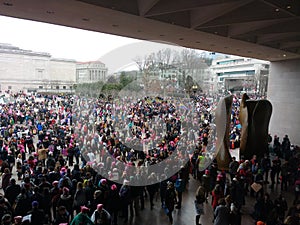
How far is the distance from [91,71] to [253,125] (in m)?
62.0

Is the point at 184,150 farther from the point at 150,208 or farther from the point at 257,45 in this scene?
the point at 257,45

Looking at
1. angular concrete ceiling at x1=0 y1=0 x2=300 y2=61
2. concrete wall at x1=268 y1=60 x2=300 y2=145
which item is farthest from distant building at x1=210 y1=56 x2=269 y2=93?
angular concrete ceiling at x1=0 y1=0 x2=300 y2=61

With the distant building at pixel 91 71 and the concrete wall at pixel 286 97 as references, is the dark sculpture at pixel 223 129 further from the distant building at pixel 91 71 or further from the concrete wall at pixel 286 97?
the distant building at pixel 91 71

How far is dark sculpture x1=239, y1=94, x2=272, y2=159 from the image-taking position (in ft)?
40.7

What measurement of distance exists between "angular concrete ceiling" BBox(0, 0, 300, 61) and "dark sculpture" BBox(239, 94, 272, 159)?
10.6ft

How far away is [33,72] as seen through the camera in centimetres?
7038

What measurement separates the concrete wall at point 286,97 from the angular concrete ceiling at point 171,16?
267 inches

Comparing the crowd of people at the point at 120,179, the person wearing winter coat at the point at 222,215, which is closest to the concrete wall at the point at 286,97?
the crowd of people at the point at 120,179

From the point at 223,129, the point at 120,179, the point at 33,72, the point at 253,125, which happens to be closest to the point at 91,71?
the point at 33,72

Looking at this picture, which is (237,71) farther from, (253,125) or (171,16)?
(171,16)

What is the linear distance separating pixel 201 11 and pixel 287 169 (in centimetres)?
661

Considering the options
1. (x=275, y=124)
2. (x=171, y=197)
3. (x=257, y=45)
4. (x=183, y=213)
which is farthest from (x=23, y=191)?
(x=275, y=124)

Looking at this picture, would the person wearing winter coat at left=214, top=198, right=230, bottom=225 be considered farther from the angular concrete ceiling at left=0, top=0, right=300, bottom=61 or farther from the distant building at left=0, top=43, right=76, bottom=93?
the distant building at left=0, top=43, right=76, bottom=93

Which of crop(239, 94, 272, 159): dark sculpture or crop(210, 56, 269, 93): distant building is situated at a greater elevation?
crop(210, 56, 269, 93): distant building
